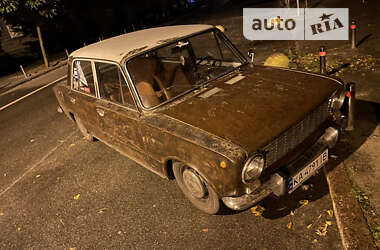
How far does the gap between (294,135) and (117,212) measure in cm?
246

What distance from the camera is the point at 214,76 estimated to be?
394cm

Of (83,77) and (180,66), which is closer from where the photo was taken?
(180,66)

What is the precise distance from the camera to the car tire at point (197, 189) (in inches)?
124

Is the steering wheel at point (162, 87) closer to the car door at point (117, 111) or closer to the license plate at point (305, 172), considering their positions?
the car door at point (117, 111)

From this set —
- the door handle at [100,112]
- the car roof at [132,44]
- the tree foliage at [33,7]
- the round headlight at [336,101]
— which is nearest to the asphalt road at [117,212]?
the round headlight at [336,101]

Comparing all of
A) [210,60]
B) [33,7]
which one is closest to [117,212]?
[210,60]

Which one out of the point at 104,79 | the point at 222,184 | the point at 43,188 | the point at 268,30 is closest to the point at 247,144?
the point at 222,184

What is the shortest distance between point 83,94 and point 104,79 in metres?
0.71

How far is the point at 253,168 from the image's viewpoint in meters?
2.69

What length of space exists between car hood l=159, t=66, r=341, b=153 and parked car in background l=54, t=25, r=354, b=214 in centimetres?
1

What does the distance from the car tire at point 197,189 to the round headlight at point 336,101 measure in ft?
5.65

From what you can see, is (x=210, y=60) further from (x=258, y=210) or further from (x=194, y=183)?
(x=258, y=210)

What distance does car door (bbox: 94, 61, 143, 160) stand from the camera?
3.61 meters
